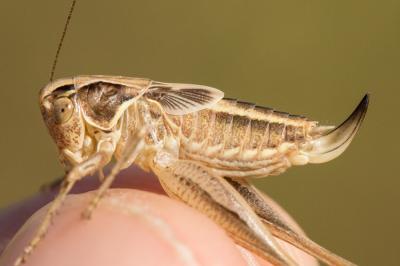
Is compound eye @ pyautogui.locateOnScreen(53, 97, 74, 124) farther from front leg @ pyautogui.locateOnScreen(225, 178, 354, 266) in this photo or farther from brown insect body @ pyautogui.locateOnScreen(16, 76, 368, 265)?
front leg @ pyautogui.locateOnScreen(225, 178, 354, 266)

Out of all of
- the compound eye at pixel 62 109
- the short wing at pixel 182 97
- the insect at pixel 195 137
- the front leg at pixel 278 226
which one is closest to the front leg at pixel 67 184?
the insect at pixel 195 137

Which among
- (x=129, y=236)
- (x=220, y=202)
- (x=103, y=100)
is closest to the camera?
(x=129, y=236)

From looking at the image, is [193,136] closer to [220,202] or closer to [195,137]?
[195,137]

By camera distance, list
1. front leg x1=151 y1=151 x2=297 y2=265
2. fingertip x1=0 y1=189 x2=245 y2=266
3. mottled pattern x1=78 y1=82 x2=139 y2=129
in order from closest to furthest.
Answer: fingertip x1=0 y1=189 x2=245 y2=266 < front leg x1=151 y1=151 x2=297 y2=265 < mottled pattern x1=78 y1=82 x2=139 y2=129

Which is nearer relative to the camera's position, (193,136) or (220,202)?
(220,202)

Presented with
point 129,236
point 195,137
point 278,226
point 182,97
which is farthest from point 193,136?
point 129,236

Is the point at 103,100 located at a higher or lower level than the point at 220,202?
Answer: higher

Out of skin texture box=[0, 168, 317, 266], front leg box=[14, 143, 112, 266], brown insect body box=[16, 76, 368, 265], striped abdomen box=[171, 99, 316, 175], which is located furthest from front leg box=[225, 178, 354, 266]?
front leg box=[14, 143, 112, 266]
